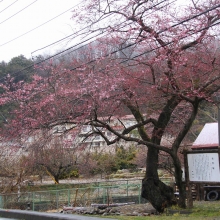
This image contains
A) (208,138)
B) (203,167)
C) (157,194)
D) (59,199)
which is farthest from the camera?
(59,199)

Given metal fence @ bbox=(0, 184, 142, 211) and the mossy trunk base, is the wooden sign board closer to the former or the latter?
the mossy trunk base

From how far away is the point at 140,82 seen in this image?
1429 centimetres

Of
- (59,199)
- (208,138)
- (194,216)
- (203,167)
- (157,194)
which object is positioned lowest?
(59,199)

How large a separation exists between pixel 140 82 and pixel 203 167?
12.7 ft

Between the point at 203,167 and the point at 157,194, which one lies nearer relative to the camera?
the point at 203,167

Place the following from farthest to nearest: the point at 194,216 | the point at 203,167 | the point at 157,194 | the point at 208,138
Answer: the point at 208,138
the point at 157,194
the point at 203,167
the point at 194,216

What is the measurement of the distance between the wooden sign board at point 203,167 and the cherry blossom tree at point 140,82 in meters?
→ 0.59

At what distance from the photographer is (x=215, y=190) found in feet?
67.7

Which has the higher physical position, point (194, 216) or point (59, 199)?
point (194, 216)

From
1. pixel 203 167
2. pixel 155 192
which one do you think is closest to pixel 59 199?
pixel 155 192

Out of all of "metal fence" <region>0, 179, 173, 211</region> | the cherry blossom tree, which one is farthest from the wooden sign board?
"metal fence" <region>0, 179, 173, 211</region>

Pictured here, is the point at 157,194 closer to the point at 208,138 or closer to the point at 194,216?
the point at 194,216

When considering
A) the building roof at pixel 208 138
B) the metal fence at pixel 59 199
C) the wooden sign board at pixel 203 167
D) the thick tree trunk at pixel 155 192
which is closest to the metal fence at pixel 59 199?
the metal fence at pixel 59 199

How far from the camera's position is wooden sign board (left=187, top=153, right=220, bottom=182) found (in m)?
13.9
